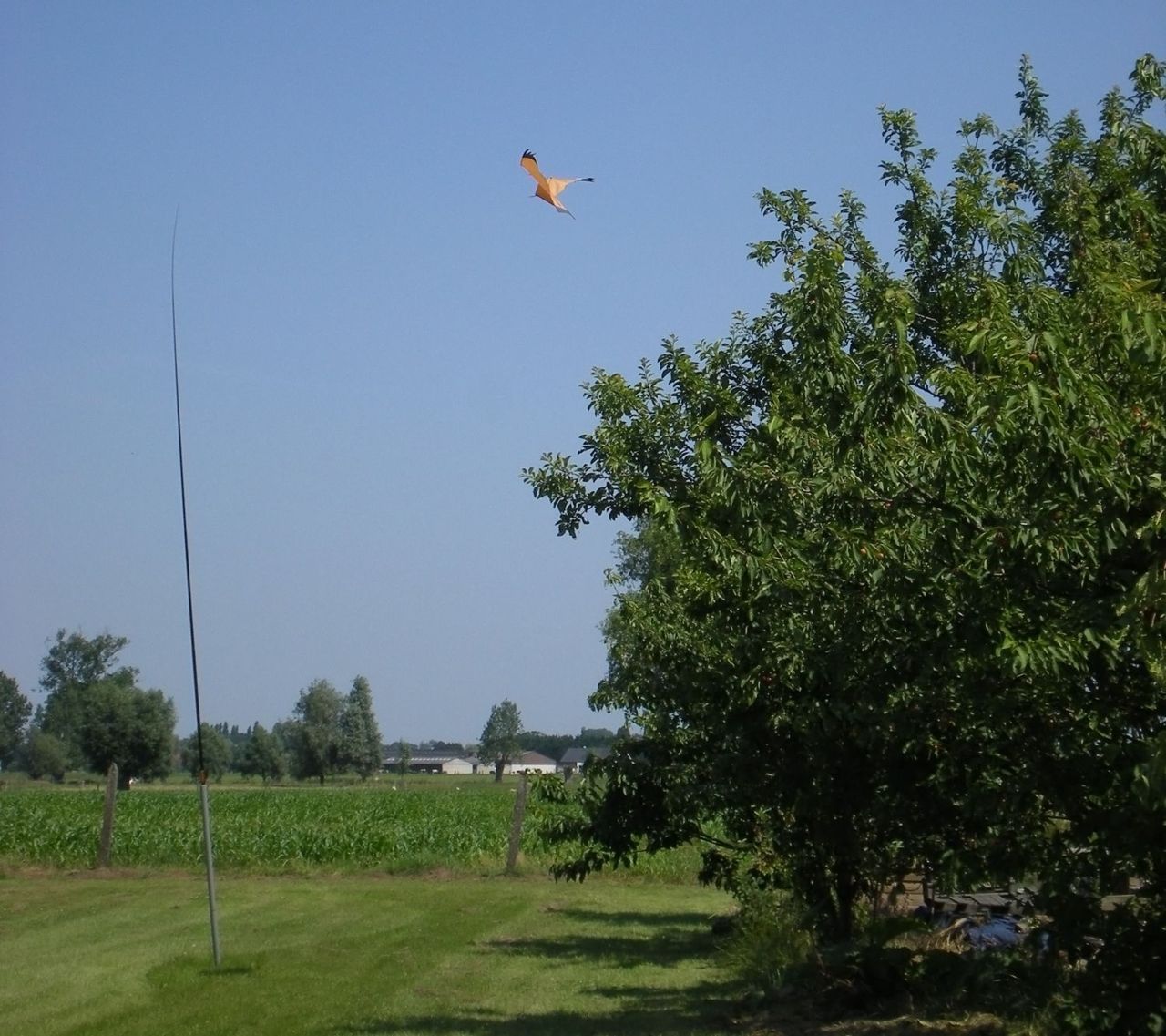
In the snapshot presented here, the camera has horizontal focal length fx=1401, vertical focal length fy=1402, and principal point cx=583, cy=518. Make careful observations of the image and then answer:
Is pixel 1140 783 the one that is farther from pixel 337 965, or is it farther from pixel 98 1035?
pixel 337 965

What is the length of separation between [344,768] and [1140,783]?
10752cm

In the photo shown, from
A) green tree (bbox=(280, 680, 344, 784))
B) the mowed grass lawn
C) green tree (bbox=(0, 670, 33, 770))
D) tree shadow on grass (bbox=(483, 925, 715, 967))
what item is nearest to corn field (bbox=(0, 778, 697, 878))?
the mowed grass lawn

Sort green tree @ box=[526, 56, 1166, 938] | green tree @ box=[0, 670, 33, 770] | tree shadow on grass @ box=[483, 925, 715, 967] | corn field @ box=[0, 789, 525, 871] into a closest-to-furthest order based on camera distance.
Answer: green tree @ box=[526, 56, 1166, 938], tree shadow on grass @ box=[483, 925, 715, 967], corn field @ box=[0, 789, 525, 871], green tree @ box=[0, 670, 33, 770]

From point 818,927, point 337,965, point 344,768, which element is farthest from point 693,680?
point 344,768

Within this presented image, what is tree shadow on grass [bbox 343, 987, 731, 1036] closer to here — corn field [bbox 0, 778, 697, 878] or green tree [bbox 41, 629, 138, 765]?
corn field [bbox 0, 778, 697, 878]

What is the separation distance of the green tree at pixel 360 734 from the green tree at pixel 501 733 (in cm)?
2663

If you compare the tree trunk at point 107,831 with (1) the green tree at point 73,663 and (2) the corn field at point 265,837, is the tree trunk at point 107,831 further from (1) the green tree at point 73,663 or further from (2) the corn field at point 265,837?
(1) the green tree at point 73,663

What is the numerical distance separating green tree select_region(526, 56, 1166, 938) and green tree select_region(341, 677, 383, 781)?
10022cm

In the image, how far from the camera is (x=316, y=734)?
349ft

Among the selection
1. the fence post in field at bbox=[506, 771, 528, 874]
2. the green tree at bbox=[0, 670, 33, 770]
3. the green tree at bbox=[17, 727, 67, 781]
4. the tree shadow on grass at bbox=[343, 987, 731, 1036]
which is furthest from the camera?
the green tree at bbox=[0, 670, 33, 770]

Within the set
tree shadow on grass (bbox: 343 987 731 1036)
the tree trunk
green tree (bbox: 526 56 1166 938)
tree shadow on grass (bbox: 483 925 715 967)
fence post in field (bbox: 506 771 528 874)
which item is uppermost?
green tree (bbox: 526 56 1166 938)

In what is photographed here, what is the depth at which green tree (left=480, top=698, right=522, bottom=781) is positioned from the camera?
5679 inches

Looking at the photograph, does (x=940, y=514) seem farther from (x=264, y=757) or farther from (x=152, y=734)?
(x=264, y=757)

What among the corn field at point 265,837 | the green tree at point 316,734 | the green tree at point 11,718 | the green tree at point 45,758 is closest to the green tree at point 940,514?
the corn field at point 265,837
